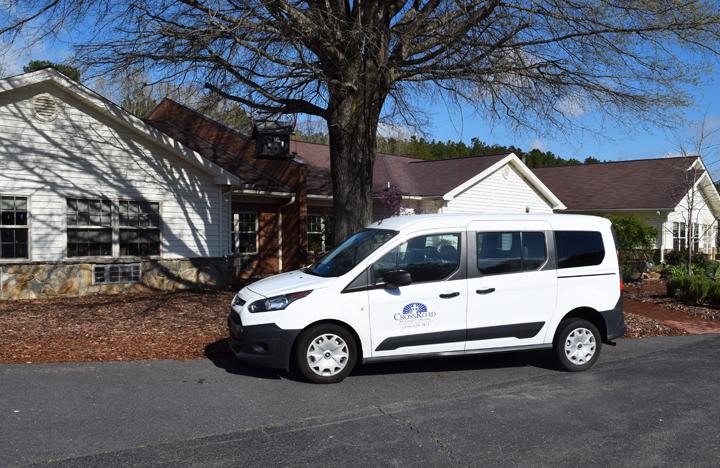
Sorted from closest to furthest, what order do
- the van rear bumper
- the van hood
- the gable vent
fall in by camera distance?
the van hood, the van rear bumper, the gable vent

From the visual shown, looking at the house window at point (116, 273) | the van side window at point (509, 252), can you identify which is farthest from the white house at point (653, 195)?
the house window at point (116, 273)

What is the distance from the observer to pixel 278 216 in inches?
759

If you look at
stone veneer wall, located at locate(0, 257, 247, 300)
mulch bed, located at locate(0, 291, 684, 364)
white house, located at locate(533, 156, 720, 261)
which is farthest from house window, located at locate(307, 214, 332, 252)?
white house, located at locate(533, 156, 720, 261)

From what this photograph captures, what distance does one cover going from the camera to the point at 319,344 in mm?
6977

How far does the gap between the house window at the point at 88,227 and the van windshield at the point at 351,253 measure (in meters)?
8.25

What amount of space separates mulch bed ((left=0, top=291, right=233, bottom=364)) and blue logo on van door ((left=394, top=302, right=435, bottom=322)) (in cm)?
286

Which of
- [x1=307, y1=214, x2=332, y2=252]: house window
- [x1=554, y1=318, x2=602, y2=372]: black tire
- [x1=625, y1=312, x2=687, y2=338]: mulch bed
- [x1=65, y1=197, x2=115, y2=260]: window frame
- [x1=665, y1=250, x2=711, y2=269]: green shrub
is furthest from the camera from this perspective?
[x1=665, y1=250, x2=711, y2=269]: green shrub

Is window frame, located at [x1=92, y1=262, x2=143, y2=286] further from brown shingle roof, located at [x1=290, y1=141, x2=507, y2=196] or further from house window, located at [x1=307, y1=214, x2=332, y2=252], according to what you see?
brown shingle roof, located at [x1=290, y1=141, x2=507, y2=196]

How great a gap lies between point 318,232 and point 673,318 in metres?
11.3

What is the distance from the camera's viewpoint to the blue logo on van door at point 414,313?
7.14 metres

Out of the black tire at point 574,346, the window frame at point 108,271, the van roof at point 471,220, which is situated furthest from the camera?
the window frame at point 108,271

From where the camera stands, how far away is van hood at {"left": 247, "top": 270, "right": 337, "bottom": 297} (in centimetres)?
707

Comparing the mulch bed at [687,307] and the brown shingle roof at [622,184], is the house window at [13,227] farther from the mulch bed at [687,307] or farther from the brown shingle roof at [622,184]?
the brown shingle roof at [622,184]

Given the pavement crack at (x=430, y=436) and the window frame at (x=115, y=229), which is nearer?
the pavement crack at (x=430, y=436)
